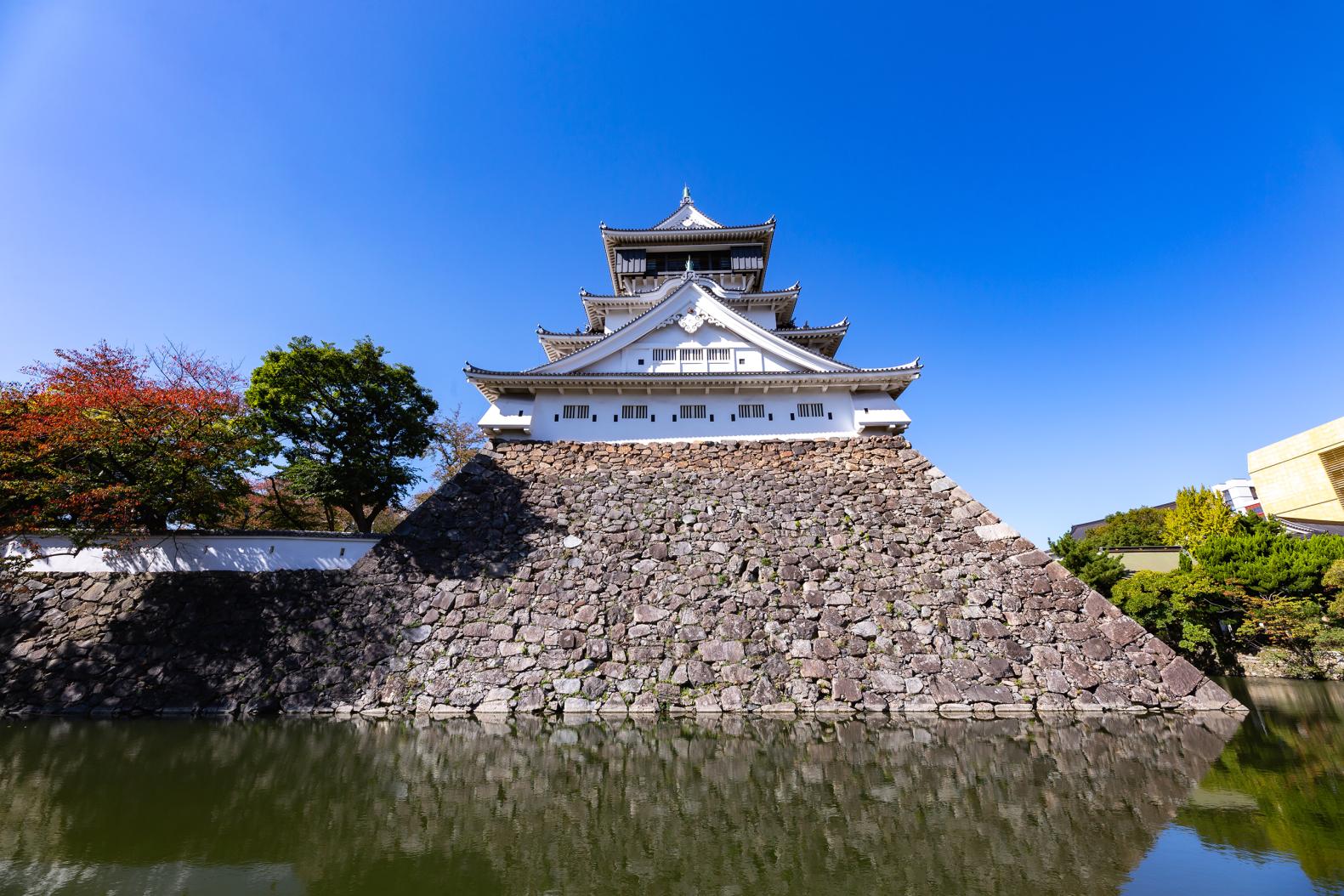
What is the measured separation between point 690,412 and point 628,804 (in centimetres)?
950

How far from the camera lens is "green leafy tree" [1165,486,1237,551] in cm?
1905

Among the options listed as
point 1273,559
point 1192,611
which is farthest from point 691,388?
point 1273,559

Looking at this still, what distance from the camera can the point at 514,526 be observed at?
10305 millimetres

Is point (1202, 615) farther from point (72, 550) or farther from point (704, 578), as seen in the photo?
point (72, 550)

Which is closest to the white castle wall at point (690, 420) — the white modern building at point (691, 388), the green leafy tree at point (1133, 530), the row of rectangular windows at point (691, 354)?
the white modern building at point (691, 388)

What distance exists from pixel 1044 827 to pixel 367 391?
1464cm

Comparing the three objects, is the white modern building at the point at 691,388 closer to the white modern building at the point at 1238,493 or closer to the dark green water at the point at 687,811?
the dark green water at the point at 687,811

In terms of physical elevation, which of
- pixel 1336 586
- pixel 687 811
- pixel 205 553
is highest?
pixel 205 553

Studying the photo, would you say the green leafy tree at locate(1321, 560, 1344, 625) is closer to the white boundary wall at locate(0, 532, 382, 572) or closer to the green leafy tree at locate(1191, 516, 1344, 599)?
the green leafy tree at locate(1191, 516, 1344, 599)

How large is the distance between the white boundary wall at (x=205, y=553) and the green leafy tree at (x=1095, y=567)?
15.8 meters

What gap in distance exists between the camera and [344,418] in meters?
12.9

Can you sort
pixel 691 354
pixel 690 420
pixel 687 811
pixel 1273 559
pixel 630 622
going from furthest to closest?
pixel 691 354
pixel 690 420
pixel 1273 559
pixel 630 622
pixel 687 811

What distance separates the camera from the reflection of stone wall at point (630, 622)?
751 centimetres

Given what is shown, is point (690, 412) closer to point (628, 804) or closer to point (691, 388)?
point (691, 388)
